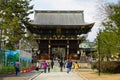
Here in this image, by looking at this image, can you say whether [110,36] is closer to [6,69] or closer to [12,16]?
[6,69]

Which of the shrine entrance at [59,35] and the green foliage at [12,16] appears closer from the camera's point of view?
the green foliage at [12,16]

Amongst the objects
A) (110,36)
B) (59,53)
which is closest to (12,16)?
(110,36)

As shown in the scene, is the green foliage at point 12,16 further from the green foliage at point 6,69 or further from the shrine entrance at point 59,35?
the shrine entrance at point 59,35

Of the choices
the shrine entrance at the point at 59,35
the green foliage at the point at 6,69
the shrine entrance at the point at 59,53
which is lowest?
the green foliage at the point at 6,69

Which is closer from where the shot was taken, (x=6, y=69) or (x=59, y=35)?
(x=6, y=69)

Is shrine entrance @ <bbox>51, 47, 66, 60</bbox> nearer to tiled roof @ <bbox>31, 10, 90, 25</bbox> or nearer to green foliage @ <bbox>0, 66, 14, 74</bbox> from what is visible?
tiled roof @ <bbox>31, 10, 90, 25</bbox>

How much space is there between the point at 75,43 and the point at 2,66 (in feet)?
144

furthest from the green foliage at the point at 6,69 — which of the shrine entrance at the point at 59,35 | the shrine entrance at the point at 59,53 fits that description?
the shrine entrance at the point at 59,53

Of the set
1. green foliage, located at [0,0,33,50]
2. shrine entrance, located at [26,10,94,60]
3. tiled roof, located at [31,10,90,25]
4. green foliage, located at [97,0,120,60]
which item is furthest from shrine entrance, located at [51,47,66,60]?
green foliage, located at [97,0,120,60]

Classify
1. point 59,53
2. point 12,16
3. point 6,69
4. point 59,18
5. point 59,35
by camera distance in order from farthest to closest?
1. point 59,53
2. point 59,18
3. point 59,35
4. point 12,16
5. point 6,69

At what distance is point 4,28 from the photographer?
4366 centimetres

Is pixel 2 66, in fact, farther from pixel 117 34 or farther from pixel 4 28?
pixel 117 34

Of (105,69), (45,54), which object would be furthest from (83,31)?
(105,69)

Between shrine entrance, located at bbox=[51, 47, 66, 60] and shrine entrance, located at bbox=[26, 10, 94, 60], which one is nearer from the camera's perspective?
shrine entrance, located at bbox=[26, 10, 94, 60]
